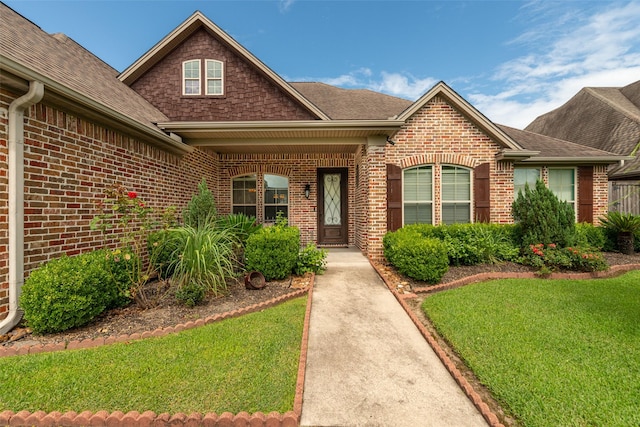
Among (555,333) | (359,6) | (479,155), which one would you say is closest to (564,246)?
(479,155)

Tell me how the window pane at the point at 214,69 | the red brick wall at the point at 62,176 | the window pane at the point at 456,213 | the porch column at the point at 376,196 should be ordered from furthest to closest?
the window pane at the point at 214,69
the window pane at the point at 456,213
the porch column at the point at 376,196
the red brick wall at the point at 62,176

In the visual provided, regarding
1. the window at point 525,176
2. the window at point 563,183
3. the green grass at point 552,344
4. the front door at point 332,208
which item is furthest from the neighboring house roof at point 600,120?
the front door at point 332,208

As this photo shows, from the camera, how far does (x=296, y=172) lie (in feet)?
27.3

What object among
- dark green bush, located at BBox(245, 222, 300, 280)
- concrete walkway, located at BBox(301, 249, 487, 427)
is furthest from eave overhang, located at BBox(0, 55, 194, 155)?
concrete walkway, located at BBox(301, 249, 487, 427)

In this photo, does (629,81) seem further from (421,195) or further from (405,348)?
(405,348)

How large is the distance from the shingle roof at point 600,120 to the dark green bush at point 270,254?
14.6 metres

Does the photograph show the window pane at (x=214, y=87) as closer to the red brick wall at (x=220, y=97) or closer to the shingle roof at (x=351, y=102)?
the red brick wall at (x=220, y=97)

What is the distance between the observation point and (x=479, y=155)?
6.94 meters

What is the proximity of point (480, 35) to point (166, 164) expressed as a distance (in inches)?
481

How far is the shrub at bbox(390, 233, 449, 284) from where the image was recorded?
4.55m

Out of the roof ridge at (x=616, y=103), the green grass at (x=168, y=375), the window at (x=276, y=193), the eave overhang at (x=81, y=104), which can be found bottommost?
the green grass at (x=168, y=375)

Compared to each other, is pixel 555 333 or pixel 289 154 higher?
pixel 289 154

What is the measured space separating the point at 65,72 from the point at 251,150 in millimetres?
4130

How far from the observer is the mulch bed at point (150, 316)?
115 inches
